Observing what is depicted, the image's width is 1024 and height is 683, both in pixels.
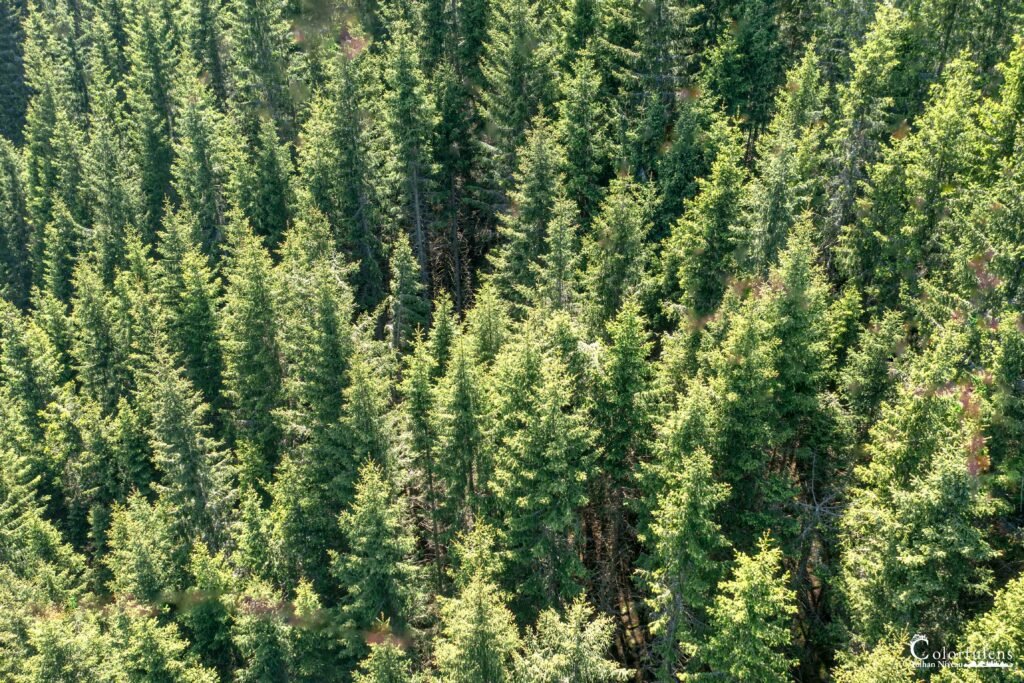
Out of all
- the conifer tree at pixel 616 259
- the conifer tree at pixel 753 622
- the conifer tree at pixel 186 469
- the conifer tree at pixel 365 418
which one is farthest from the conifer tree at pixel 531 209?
the conifer tree at pixel 753 622

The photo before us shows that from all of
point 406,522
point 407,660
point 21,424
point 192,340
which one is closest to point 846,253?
point 406,522

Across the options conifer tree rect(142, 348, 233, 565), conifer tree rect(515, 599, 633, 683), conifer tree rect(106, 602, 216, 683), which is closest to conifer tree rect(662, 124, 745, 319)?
conifer tree rect(515, 599, 633, 683)

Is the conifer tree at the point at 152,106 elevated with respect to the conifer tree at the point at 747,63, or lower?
elevated

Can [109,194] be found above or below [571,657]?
above

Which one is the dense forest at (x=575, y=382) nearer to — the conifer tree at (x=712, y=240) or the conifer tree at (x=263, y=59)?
the conifer tree at (x=712, y=240)

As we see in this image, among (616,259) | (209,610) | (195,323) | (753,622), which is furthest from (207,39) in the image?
(753,622)

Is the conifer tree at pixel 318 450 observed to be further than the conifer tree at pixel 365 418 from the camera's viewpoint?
Yes

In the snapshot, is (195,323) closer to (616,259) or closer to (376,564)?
(376,564)

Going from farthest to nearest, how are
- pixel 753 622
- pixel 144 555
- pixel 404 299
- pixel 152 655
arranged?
1. pixel 404 299
2. pixel 144 555
3. pixel 152 655
4. pixel 753 622

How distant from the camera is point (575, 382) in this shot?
27.2 meters

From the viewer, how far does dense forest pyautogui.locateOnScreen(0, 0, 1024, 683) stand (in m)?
22.2

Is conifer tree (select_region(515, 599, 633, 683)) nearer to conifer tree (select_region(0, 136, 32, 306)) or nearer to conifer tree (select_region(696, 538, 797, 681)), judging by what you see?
conifer tree (select_region(696, 538, 797, 681))

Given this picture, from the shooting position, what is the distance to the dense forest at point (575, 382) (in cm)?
2222

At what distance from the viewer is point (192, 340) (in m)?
44.4
